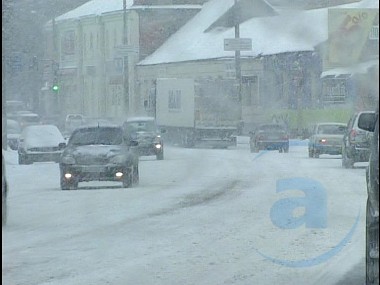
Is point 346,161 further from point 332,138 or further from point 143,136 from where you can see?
point 143,136

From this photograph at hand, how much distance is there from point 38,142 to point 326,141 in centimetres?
891

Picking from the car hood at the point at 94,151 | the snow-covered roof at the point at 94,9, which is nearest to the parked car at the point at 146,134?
the snow-covered roof at the point at 94,9

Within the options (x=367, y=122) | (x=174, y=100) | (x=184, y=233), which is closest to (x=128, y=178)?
(x=184, y=233)

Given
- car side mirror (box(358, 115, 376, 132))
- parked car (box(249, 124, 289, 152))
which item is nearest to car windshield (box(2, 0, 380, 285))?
car side mirror (box(358, 115, 376, 132))

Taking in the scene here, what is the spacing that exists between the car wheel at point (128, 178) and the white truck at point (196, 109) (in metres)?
22.9

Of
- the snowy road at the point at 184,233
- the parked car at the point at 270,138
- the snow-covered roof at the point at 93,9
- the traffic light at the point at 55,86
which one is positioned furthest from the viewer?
the snow-covered roof at the point at 93,9

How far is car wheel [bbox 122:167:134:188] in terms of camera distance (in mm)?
24305

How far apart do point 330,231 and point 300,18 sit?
4124 millimetres

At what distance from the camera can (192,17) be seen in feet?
161

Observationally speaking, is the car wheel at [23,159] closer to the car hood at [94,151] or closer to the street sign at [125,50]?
the car hood at [94,151]

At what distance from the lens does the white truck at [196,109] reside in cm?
4838

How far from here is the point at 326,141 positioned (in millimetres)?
37062

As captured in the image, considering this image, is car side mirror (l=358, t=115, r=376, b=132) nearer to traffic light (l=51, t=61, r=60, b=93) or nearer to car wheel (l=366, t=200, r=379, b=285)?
car wheel (l=366, t=200, r=379, b=285)

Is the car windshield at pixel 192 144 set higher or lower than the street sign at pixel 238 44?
lower
